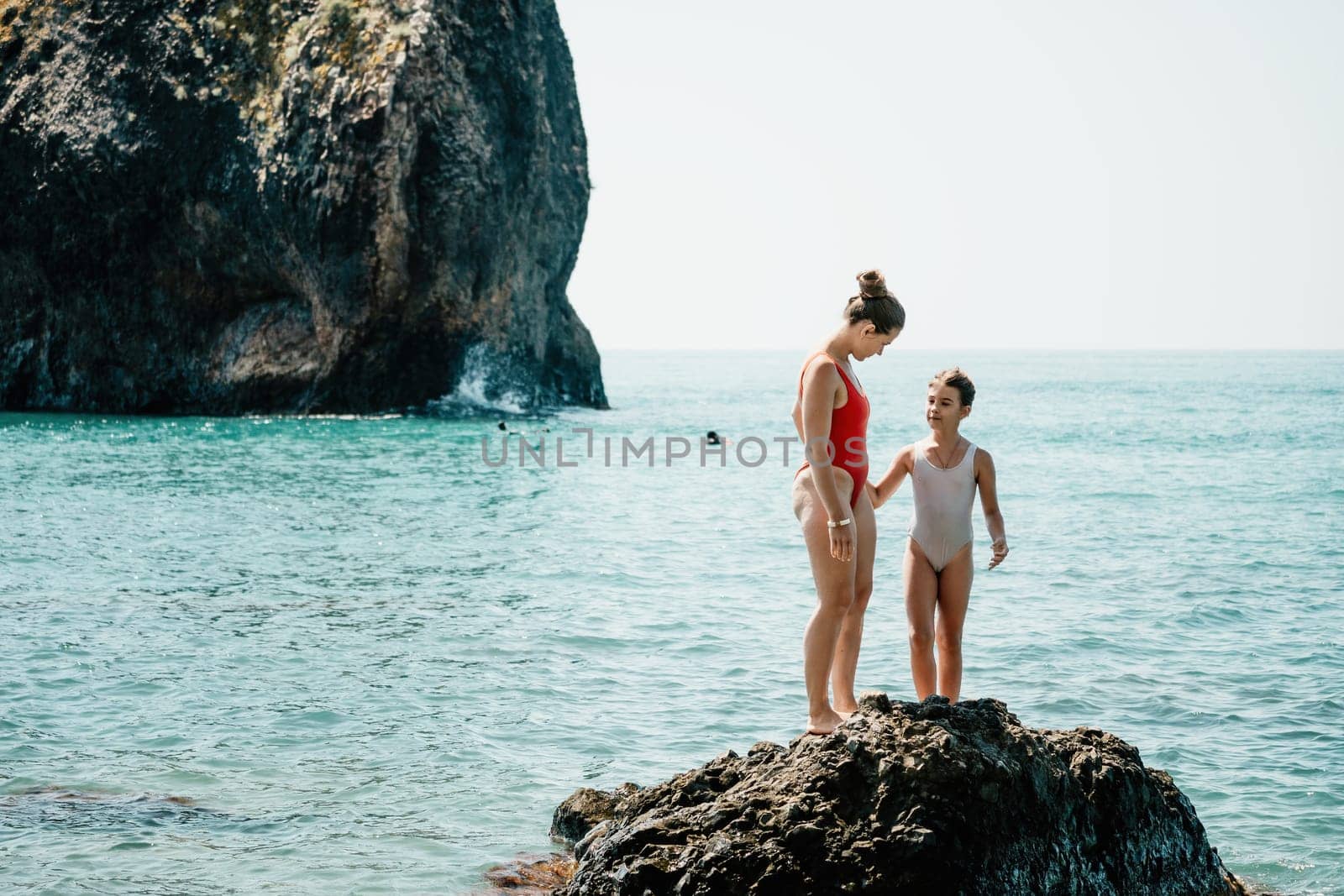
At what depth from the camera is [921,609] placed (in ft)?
20.8

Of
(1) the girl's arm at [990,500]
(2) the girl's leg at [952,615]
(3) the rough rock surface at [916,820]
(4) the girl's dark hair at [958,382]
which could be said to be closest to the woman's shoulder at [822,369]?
(4) the girl's dark hair at [958,382]

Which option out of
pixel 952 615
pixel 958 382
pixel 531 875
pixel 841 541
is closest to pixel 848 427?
pixel 841 541

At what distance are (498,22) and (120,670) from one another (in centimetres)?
3533

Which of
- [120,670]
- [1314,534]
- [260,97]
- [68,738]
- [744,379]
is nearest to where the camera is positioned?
[68,738]

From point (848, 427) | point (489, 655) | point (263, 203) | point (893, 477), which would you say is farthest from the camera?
point (263, 203)

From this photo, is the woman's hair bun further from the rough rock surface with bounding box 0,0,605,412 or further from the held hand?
the rough rock surface with bounding box 0,0,605,412

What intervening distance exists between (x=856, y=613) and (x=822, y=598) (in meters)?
0.22

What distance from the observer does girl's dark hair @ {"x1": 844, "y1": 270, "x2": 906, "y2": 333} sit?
6004 mm

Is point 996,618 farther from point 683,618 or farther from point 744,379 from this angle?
point 744,379

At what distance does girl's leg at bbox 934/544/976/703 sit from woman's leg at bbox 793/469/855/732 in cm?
50

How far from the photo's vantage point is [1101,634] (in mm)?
11812

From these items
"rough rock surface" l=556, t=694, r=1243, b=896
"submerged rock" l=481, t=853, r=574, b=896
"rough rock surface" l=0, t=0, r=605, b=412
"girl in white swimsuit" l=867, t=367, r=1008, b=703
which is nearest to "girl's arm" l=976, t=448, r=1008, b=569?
"girl in white swimsuit" l=867, t=367, r=1008, b=703

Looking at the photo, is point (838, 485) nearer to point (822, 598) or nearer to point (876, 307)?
point (822, 598)

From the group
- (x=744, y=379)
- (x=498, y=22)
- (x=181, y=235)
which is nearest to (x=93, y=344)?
(x=181, y=235)
